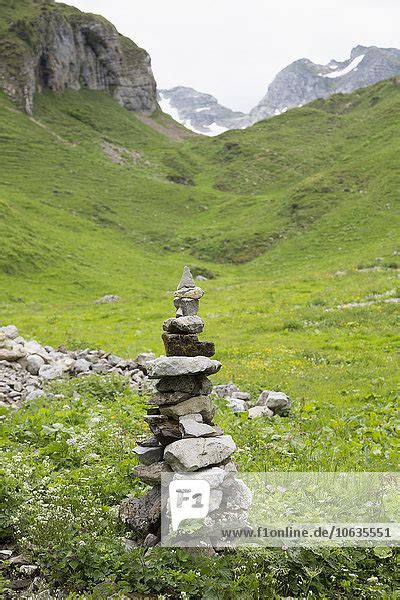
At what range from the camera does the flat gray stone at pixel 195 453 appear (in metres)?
8.35

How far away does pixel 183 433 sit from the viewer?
28.8ft

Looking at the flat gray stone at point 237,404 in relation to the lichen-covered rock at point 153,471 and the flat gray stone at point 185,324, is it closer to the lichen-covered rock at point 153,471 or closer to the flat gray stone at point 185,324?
the flat gray stone at point 185,324

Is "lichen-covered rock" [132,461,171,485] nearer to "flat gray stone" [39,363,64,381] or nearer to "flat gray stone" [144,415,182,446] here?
"flat gray stone" [144,415,182,446]

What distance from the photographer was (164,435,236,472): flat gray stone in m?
8.35

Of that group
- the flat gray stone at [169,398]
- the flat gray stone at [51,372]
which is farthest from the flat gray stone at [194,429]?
A: the flat gray stone at [51,372]

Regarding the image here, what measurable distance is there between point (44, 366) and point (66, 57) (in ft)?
482

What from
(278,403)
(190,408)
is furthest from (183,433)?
(278,403)

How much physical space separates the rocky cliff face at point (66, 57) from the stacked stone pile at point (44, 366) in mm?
114090

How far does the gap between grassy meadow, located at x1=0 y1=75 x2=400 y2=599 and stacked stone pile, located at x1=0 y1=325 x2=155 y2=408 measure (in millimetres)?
1317

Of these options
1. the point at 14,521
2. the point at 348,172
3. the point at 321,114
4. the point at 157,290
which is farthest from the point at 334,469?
the point at 321,114

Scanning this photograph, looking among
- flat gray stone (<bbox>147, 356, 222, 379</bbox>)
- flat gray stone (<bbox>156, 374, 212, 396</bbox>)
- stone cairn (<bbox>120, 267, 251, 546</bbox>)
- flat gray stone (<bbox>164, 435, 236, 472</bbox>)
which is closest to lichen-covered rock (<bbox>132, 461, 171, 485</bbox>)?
stone cairn (<bbox>120, 267, 251, 546</bbox>)

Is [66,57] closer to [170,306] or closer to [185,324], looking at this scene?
[170,306]

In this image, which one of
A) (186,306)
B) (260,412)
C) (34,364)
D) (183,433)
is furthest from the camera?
(34,364)

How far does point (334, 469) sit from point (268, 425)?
4.22 metres
